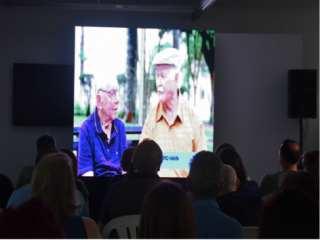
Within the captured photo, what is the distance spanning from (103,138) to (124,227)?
316cm

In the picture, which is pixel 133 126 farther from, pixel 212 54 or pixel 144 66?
pixel 212 54

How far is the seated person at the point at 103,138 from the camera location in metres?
5.04

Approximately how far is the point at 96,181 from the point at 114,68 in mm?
1740

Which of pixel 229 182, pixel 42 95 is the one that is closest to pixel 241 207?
pixel 229 182

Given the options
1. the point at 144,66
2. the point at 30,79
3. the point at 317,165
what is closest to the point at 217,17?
the point at 144,66

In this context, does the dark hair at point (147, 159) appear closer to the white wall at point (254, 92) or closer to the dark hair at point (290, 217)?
the dark hair at point (290, 217)

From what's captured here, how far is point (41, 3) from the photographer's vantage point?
5.30 metres

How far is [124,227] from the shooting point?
2021 millimetres

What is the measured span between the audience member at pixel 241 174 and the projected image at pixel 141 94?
197 cm

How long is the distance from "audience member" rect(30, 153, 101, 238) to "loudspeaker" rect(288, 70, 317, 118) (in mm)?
4475

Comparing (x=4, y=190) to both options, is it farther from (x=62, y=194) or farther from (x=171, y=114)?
(x=171, y=114)

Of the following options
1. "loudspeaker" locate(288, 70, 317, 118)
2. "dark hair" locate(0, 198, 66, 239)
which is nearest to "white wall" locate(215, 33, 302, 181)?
"loudspeaker" locate(288, 70, 317, 118)

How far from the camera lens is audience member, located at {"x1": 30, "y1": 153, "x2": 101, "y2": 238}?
1604 millimetres

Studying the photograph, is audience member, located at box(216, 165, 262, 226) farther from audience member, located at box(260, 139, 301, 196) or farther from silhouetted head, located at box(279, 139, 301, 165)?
silhouetted head, located at box(279, 139, 301, 165)
